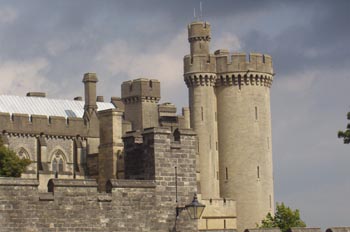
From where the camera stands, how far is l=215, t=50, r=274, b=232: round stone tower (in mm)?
77812

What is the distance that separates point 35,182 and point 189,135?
4675mm

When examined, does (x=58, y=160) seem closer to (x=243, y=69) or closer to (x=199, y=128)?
(x=199, y=128)

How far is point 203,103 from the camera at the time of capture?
80000mm

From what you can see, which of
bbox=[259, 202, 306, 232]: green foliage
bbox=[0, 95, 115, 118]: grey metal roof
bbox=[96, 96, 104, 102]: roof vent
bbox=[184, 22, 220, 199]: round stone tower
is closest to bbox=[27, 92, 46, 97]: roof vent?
bbox=[0, 95, 115, 118]: grey metal roof

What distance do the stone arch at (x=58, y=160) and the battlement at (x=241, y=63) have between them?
1336 cm

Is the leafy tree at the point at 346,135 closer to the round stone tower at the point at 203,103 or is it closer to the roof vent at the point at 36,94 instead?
the round stone tower at the point at 203,103

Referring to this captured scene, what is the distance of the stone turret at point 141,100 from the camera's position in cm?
8550

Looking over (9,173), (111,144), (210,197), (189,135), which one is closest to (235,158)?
(210,197)

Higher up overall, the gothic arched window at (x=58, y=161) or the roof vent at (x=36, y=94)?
the roof vent at (x=36, y=94)

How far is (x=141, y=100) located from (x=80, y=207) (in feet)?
202

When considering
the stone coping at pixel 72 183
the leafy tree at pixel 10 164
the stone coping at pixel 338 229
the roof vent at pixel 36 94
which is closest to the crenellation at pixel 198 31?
the roof vent at pixel 36 94

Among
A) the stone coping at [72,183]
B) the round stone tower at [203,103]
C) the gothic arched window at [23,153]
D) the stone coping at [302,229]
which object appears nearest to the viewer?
the stone coping at [72,183]

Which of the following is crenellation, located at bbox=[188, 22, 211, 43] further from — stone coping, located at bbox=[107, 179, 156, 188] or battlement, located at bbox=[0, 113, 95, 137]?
stone coping, located at bbox=[107, 179, 156, 188]

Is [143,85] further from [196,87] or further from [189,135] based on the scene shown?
[189,135]
